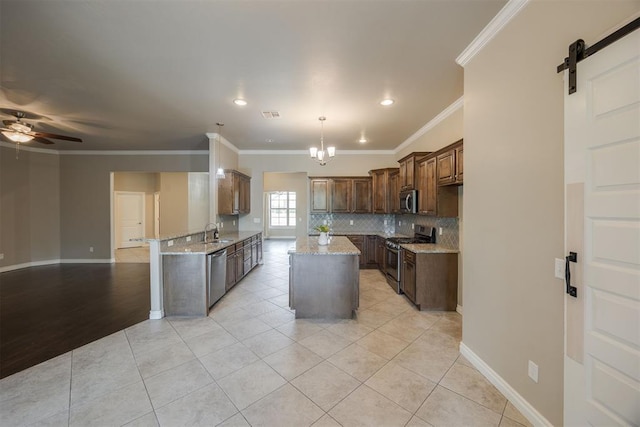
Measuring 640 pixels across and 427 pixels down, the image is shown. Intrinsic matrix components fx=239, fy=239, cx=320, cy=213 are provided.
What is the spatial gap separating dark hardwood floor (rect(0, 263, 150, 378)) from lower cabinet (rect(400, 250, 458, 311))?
13.1 feet

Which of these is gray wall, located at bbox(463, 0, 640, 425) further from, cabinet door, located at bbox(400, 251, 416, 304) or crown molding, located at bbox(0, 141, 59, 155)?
crown molding, located at bbox(0, 141, 59, 155)

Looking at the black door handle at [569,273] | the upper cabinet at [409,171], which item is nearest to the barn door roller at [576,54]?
the black door handle at [569,273]

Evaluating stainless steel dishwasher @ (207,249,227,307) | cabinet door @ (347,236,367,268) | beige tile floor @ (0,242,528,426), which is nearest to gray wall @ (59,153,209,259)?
stainless steel dishwasher @ (207,249,227,307)

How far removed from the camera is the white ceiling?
190 centimetres

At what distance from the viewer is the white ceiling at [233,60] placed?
1.90 meters

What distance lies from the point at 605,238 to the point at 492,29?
1.85m

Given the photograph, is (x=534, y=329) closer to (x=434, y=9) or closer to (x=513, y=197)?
(x=513, y=197)

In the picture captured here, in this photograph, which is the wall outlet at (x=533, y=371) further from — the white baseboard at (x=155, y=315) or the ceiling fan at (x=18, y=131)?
the ceiling fan at (x=18, y=131)

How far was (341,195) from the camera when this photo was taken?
624 centimetres

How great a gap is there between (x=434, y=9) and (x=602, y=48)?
3.67 ft

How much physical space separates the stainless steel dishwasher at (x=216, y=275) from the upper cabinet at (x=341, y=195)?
297cm

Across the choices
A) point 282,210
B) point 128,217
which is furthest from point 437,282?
point 128,217

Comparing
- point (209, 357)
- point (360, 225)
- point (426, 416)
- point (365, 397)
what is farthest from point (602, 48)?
point (360, 225)

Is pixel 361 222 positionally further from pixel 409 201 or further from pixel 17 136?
pixel 17 136
